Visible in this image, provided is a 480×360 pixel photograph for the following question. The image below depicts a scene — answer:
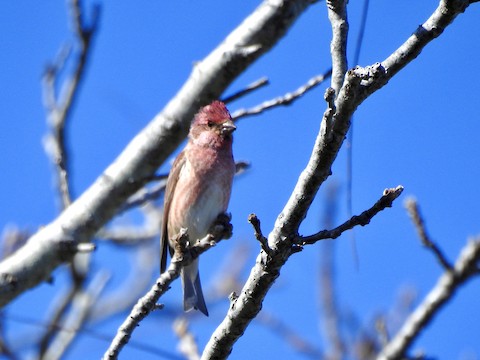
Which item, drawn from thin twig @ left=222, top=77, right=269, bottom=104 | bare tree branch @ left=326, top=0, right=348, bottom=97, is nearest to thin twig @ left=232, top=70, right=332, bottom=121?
thin twig @ left=222, top=77, right=269, bottom=104

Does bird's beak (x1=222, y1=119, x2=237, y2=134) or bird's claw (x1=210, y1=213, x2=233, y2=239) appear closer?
bird's claw (x1=210, y1=213, x2=233, y2=239)

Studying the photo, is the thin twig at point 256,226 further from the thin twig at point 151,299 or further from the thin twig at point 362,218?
the thin twig at point 151,299

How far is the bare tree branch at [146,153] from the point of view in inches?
203

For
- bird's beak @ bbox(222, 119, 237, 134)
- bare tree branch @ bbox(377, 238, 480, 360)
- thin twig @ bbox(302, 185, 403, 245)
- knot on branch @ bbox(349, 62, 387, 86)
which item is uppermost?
bird's beak @ bbox(222, 119, 237, 134)

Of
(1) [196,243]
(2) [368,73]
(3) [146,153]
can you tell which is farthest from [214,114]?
(2) [368,73]

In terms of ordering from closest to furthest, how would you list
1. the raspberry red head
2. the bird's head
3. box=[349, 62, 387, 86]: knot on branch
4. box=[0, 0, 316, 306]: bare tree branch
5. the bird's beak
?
box=[349, 62, 387, 86]: knot on branch, box=[0, 0, 316, 306]: bare tree branch, the raspberry red head, the bird's head, the bird's beak

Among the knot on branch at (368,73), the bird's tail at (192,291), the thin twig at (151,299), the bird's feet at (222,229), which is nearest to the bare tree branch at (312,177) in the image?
the knot on branch at (368,73)

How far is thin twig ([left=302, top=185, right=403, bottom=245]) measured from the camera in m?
3.25

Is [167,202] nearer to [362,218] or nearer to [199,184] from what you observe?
[199,184]

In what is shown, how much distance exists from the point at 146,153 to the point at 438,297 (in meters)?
2.80

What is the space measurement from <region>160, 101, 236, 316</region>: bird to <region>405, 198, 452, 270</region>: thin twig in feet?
8.67

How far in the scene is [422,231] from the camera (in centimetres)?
354

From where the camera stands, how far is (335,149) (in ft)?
10.4

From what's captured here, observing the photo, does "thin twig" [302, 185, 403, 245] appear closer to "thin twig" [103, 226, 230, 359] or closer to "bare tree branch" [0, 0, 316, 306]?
"thin twig" [103, 226, 230, 359]
